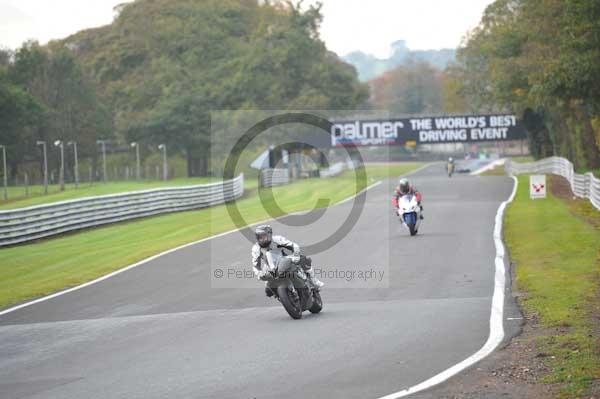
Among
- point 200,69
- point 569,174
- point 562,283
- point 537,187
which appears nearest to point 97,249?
point 562,283

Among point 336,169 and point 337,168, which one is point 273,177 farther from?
point 337,168

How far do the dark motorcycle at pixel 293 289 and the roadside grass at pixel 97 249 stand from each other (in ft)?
19.5

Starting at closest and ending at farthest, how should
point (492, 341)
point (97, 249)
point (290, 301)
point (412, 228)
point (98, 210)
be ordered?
point (492, 341) < point (290, 301) < point (412, 228) < point (97, 249) < point (98, 210)

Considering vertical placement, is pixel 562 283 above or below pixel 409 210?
below

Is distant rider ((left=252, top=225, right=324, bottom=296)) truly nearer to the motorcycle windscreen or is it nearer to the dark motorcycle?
the dark motorcycle

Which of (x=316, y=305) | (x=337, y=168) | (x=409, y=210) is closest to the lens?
(x=316, y=305)

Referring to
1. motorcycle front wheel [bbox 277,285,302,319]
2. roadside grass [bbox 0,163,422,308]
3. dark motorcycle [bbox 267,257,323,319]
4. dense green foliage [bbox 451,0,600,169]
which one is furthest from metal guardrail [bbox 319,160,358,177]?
motorcycle front wheel [bbox 277,285,302,319]

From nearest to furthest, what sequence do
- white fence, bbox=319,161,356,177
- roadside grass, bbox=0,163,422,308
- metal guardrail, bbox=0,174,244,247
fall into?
roadside grass, bbox=0,163,422,308, metal guardrail, bbox=0,174,244,247, white fence, bbox=319,161,356,177

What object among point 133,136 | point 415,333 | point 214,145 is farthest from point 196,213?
point 133,136

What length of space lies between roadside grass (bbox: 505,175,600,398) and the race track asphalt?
774 millimetres

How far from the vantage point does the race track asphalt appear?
29.1 feet

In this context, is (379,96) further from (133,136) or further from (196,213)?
(196,213)

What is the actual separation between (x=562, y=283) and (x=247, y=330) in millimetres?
5895

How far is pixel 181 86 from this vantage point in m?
87.4
